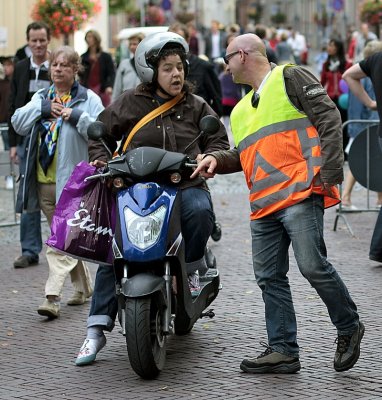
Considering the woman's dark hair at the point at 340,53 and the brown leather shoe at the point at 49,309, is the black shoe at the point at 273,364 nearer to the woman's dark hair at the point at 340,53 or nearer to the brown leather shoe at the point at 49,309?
the brown leather shoe at the point at 49,309

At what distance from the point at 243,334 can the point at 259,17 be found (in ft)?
345

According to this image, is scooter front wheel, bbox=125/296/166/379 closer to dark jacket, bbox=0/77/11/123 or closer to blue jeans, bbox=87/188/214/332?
blue jeans, bbox=87/188/214/332

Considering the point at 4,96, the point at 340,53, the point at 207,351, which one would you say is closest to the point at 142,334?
the point at 207,351

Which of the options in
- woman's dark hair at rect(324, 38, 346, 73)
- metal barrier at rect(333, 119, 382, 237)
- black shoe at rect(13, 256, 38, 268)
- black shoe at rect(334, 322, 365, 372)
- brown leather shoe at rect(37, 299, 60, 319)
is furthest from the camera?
woman's dark hair at rect(324, 38, 346, 73)

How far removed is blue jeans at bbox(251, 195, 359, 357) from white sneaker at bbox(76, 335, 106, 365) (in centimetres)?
99

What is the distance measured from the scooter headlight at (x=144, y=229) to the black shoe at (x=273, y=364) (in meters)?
0.85

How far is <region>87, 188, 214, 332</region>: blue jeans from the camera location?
737cm

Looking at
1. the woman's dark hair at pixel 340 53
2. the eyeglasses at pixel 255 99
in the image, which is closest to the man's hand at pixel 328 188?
the eyeglasses at pixel 255 99

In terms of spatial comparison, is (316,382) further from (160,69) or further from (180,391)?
(160,69)

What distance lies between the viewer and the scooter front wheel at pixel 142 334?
6.75 meters

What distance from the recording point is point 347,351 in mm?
6984

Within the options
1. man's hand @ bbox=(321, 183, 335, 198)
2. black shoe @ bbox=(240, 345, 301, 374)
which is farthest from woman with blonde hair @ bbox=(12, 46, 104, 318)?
man's hand @ bbox=(321, 183, 335, 198)

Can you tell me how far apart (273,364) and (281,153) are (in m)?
1.12

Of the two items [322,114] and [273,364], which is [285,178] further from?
[273,364]
